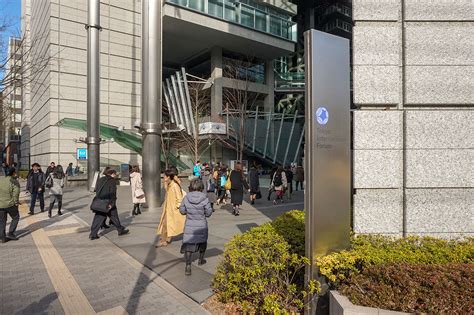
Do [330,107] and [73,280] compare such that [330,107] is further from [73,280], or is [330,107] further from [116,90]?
[116,90]

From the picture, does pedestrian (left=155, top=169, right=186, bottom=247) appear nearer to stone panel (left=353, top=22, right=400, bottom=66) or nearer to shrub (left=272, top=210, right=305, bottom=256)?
shrub (left=272, top=210, right=305, bottom=256)

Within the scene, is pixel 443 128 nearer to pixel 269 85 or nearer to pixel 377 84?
pixel 377 84

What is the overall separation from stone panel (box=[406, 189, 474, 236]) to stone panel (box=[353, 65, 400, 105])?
3.95 ft

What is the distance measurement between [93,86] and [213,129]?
462 inches

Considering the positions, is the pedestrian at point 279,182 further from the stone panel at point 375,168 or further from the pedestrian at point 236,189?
the stone panel at point 375,168

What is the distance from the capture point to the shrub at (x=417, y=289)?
2.81 m

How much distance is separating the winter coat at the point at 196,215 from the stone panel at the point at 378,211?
2.31 metres

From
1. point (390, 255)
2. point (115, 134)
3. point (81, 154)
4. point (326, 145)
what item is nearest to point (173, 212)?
point (326, 145)

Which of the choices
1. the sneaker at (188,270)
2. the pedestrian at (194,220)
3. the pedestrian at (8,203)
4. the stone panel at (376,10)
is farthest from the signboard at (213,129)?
the stone panel at (376,10)

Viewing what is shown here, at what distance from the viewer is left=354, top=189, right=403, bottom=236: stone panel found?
432 centimetres

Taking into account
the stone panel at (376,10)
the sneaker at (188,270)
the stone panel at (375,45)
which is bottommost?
the sneaker at (188,270)

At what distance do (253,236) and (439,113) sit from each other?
9.32 ft

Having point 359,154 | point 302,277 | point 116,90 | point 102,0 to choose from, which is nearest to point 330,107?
point 359,154

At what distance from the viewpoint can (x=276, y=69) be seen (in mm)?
43000
